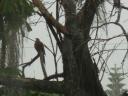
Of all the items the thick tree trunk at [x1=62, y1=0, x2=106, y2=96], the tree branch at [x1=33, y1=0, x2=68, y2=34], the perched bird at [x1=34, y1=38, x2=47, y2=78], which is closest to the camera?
the tree branch at [x1=33, y1=0, x2=68, y2=34]

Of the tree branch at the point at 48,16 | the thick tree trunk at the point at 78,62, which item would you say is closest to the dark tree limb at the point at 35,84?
the thick tree trunk at the point at 78,62

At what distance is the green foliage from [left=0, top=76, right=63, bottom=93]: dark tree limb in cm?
43

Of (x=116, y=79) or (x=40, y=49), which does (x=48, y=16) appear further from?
(x=116, y=79)

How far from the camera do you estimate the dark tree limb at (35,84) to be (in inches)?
101

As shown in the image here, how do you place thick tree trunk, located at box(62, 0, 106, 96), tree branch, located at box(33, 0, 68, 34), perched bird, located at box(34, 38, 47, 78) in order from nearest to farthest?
1. tree branch, located at box(33, 0, 68, 34)
2. thick tree trunk, located at box(62, 0, 106, 96)
3. perched bird, located at box(34, 38, 47, 78)

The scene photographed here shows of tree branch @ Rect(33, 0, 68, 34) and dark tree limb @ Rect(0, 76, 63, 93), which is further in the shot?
dark tree limb @ Rect(0, 76, 63, 93)

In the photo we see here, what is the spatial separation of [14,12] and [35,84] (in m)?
0.53

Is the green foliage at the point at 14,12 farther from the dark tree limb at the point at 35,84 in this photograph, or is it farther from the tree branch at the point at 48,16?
the dark tree limb at the point at 35,84

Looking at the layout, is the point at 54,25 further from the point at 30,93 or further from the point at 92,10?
the point at 30,93

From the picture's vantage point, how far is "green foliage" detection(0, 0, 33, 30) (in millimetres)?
2604

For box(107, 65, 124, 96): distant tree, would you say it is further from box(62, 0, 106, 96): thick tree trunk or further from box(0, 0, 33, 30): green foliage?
box(0, 0, 33, 30): green foliage

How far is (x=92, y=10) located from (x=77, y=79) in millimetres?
471

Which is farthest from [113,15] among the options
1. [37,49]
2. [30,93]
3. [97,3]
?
[30,93]

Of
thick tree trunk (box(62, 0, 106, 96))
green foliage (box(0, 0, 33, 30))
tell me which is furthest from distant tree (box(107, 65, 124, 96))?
green foliage (box(0, 0, 33, 30))
